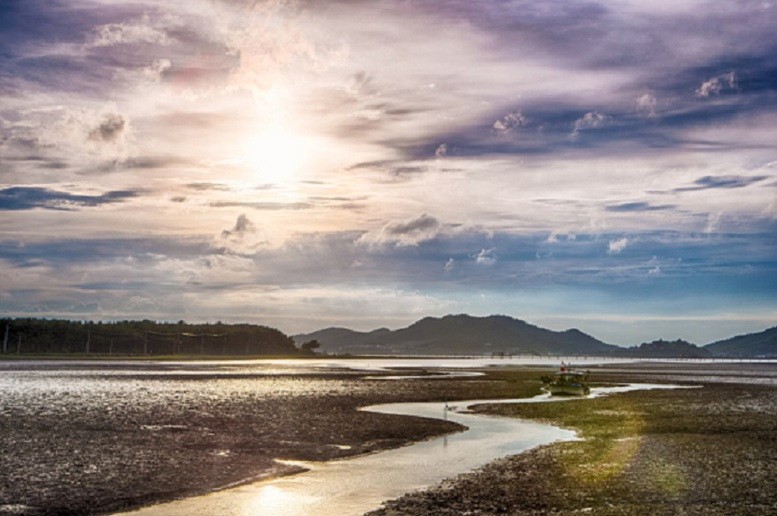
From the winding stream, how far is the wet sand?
121cm

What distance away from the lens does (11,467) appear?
30.3 m

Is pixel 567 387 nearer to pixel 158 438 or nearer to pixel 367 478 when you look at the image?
pixel 158 438

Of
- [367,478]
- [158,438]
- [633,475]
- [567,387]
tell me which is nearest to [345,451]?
[367,478]

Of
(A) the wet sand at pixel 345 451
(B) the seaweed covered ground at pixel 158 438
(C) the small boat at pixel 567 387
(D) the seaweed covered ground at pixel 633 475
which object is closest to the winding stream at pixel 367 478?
(A) the wet sand at pixel 345 451

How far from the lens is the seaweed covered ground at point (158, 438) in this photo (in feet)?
89.7

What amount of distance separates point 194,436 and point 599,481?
22.5 metres

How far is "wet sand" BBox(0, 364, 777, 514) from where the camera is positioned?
25875 millimetres

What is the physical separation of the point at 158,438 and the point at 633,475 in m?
24.0

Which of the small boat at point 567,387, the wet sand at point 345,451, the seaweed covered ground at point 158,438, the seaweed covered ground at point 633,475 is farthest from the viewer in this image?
the small boat at point 567,387

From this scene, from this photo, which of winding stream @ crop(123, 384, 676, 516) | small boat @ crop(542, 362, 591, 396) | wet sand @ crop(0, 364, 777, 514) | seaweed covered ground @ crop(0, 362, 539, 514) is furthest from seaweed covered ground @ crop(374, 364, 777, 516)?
small boat @ crop(542, 362, 591, 396)

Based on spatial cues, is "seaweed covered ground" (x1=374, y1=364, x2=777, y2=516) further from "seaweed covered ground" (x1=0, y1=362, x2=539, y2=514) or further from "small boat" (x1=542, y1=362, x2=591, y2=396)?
"small boat" (x1=542, y1=362, x2=591, y2=396)

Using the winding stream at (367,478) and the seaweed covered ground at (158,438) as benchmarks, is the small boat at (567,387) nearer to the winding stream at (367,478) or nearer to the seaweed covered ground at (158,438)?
the seaweed covered ground at (158,438)

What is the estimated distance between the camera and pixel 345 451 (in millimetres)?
39344

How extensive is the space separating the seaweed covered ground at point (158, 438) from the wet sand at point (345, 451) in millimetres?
92
